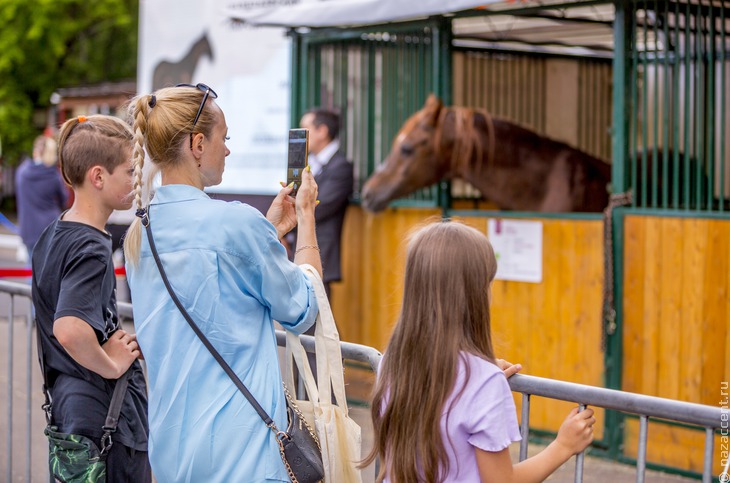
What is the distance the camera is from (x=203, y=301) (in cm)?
234

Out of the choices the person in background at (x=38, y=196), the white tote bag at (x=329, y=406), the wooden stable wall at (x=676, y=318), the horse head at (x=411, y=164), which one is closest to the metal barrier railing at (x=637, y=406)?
the white tote bag at (x=329, y=406)

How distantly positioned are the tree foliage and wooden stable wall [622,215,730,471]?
26000 mm

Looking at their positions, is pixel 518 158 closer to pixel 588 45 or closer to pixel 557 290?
pixel 557 290

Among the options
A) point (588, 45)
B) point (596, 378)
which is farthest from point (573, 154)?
point (588, 45)

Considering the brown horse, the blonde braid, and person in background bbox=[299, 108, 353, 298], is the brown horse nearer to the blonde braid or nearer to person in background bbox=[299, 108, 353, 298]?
person in background bbox=[299, 108, 353, 298]

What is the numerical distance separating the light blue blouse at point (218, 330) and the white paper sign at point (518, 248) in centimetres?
414

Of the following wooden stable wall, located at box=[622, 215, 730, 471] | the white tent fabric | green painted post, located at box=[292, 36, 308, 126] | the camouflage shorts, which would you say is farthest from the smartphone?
green painted post, located at box=[292, 36, 308, 126]

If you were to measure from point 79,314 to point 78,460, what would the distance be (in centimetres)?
46

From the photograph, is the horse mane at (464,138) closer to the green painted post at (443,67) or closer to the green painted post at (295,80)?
the green painted post at (443,67)

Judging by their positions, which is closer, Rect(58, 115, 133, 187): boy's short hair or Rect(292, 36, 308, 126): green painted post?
Rect(58, 115, 133, 187): boy's short hair

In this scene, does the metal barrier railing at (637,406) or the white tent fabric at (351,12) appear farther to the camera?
the white tent fabric at (351,12)

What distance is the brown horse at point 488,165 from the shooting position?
6906 mm

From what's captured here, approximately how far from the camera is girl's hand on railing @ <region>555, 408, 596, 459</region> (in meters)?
2.36

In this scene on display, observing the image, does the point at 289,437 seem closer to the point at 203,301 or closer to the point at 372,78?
the point at 203,301
